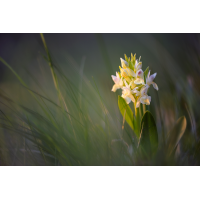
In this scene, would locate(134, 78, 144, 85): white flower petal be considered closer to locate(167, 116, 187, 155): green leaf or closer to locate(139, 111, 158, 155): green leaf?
locate(139, 111, 158, 155): green leaf

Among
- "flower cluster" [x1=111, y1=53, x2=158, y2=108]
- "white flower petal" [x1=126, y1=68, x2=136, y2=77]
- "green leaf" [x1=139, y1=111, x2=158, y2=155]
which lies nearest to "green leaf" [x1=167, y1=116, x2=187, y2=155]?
"green leaf" [x1=139, y1=111, x2=158, y2=155]

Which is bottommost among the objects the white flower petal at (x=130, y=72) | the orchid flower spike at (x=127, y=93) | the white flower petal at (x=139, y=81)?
the orchid flower spike at (x=127, y=93)

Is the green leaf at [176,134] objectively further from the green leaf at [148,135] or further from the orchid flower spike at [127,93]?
the orchid flower spike at [127,93]

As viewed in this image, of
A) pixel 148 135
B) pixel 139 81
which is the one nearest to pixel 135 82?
pixel 139 81

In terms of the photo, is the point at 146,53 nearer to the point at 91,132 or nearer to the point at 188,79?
the point at 188,79

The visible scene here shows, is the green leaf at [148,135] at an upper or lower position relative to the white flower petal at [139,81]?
lower

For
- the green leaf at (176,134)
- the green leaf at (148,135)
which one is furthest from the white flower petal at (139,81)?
the green leaf at (176,134)
